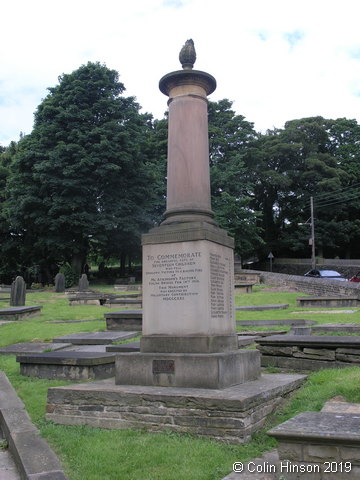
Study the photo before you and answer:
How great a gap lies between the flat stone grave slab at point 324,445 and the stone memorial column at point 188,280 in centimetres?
217

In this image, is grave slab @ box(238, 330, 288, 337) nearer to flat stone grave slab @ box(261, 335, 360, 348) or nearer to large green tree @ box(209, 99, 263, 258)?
flat stone grave slab @ box(261, 335, 360, 348)

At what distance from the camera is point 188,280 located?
22.3 ft

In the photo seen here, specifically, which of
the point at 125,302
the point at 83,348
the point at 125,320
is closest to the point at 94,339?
the point at 83,348

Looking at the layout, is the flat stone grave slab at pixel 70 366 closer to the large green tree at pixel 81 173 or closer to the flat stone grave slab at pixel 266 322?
the flat stone grave slab at pixel 266 322

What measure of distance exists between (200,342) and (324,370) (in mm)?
2274

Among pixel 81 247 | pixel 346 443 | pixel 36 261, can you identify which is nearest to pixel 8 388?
pixel 346 443

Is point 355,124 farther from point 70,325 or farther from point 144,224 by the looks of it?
point 70,325

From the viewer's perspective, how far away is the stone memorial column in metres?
6.39

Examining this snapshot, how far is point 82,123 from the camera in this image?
38062mm

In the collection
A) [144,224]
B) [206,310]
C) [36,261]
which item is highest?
[144,224]

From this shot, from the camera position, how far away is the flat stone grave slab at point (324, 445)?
361 cm

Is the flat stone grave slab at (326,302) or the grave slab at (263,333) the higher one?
the flat stone grave slab at (326,302)

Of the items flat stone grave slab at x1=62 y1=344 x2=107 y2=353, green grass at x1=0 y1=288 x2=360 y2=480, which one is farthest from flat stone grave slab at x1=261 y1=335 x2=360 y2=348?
flat stone grave slab at x1=62 y1=344 x2=107 y2=353

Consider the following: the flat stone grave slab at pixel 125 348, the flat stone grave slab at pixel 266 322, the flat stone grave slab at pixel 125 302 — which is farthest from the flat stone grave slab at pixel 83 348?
the flat stone grave slab at pixel 125 302
